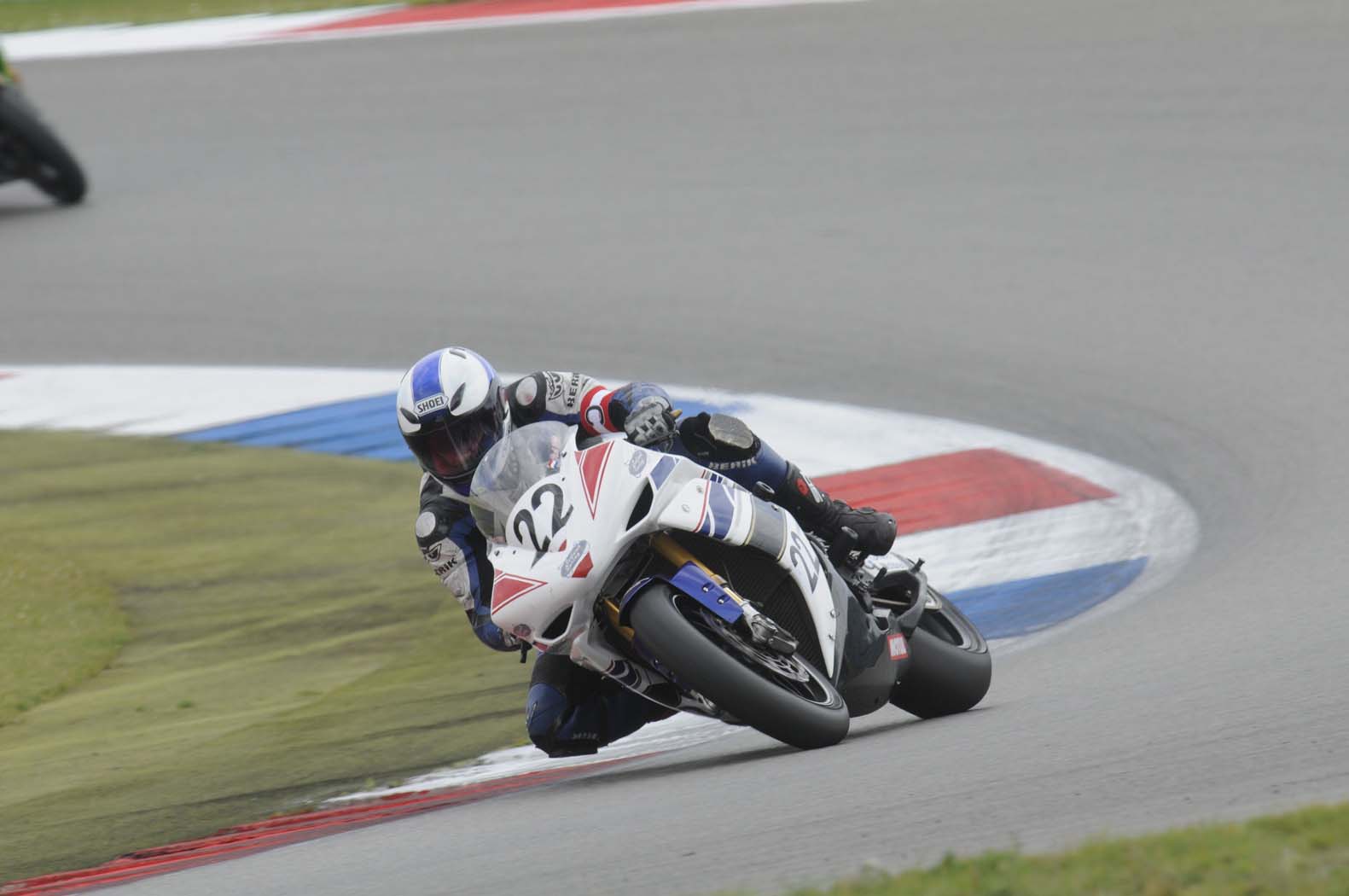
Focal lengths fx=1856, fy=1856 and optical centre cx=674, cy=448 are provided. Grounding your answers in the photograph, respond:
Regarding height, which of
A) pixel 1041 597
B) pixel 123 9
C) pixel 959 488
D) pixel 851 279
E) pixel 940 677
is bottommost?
pixel 123 9

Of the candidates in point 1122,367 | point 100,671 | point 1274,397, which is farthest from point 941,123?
point 100,671

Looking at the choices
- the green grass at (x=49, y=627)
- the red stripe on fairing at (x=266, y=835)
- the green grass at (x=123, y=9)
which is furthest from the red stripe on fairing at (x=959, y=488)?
the green grass at (x=123, y=9)

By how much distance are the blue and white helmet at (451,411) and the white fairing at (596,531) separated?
0.65 ft

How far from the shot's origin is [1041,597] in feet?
22.8

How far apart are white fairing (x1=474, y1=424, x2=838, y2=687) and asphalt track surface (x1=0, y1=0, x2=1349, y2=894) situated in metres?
0.45

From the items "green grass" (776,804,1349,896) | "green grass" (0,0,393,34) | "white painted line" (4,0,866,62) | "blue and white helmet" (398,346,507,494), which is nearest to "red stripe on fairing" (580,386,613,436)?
"blue and white helmet" (398,346,507,494)

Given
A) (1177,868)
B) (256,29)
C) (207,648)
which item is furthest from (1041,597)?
(256,29)

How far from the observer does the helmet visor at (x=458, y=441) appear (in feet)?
17.0

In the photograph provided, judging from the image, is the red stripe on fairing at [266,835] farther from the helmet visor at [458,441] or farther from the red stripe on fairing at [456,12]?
the red stripe on fairing at [456,12]

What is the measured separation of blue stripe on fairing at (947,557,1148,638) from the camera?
6738 millimetres

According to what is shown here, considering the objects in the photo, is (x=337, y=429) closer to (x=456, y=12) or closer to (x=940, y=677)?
(x=940, y=677)

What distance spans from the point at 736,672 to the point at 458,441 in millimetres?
1158

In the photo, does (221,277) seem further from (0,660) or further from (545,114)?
(0,660)

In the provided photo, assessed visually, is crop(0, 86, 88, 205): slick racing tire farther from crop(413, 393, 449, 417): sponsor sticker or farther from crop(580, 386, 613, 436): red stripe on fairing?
crop(413, 393, 449, 417): sponsor sticker
